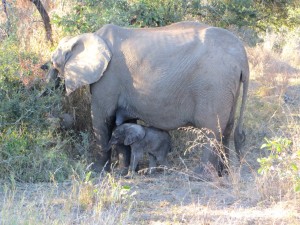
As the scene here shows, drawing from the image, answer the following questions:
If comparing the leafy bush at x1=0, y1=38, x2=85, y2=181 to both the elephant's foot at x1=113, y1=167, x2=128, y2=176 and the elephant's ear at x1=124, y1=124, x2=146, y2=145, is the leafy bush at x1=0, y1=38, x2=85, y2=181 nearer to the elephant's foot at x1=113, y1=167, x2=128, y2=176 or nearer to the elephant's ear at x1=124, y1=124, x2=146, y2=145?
the elephant's foot at x1=113, y1=167, x2=128, y2=176

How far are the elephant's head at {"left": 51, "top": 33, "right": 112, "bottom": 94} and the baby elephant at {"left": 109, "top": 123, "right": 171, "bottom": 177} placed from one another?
77 cm

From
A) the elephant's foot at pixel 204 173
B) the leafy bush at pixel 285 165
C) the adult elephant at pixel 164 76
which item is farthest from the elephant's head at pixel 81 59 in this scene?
the leafy bush at pixel 285 165

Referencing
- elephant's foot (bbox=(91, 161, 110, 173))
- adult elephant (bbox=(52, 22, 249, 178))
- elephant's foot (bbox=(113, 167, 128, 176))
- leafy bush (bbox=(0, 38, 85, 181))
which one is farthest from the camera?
elephant's foot (bbox=(91, 161, 110, 173))

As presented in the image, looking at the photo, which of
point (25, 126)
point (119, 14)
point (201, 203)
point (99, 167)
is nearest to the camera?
point (201, 203)

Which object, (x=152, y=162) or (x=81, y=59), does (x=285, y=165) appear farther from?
(x=81, y=59)

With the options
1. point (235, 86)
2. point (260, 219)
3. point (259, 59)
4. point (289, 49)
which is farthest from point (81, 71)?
point (289, 49)

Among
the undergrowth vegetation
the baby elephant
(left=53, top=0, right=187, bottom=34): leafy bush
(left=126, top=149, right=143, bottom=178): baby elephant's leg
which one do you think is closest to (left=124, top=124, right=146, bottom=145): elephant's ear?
the baby elephant

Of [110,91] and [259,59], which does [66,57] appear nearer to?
[110,91]

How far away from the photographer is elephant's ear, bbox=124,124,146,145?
323 inches

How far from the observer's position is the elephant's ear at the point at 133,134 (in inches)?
323

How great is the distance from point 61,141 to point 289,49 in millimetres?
11373

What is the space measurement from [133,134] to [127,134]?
87 mm

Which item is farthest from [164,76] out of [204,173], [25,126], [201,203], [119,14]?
[201,203]

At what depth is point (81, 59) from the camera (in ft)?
27.9
